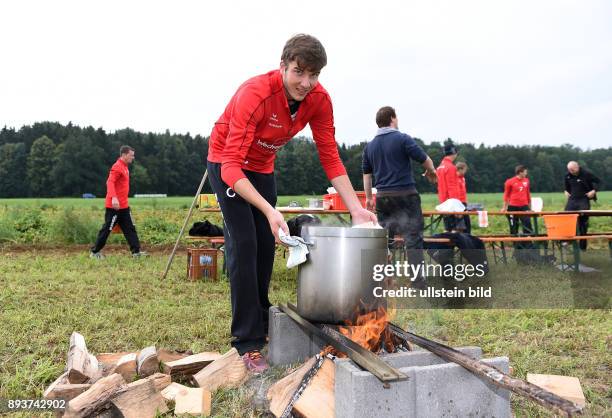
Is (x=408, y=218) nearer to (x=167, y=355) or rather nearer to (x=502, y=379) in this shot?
(x=167, y=355)

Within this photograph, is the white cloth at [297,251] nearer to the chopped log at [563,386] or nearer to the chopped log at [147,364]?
the chopped log at [147,364]

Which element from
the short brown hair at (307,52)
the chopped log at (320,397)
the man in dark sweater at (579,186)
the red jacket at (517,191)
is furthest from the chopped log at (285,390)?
the man in dark sweater at (579,186)

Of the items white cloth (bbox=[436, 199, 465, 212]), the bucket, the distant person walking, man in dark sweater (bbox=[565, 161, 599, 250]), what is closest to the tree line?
man in dark sweater (bbox=[565, 161, 599, 250])

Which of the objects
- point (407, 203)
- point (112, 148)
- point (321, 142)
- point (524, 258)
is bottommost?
point (524, 258)

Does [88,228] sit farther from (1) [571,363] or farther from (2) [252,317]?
(1) [571,363]

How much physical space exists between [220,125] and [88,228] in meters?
9.39

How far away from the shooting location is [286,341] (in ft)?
9.98

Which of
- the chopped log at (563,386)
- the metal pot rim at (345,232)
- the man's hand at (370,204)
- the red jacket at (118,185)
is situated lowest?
the chopped log at (563,386)

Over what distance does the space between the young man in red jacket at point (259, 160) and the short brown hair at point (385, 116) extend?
10.4 feet

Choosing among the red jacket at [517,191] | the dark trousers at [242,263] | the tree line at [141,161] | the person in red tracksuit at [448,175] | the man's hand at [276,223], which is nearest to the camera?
the man's hand at [276,223]

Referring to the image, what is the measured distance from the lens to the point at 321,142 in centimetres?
317

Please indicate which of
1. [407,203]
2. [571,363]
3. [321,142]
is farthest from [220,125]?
[407,203]

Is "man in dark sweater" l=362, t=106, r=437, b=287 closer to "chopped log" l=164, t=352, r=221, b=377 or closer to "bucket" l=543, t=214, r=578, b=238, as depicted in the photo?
"bucket" l=543, t=214, r=578, b=238

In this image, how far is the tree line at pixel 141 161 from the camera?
180 ft
